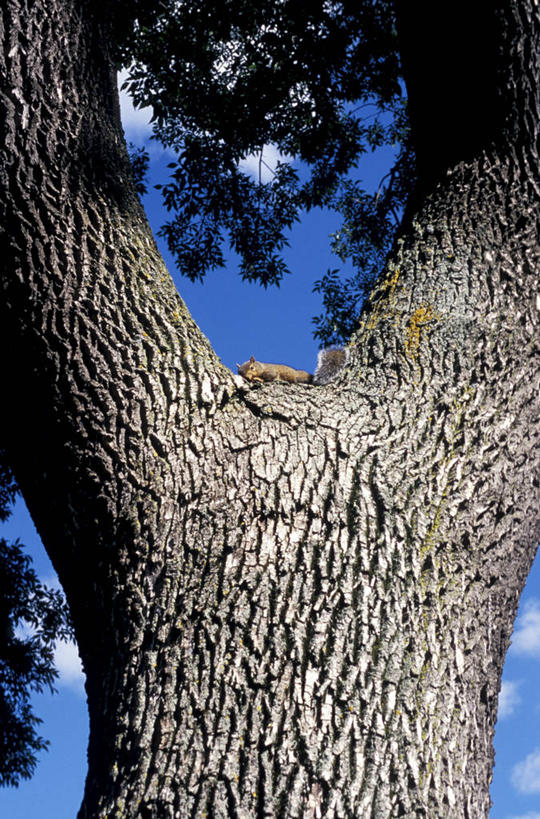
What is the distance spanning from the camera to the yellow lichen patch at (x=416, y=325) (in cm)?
225

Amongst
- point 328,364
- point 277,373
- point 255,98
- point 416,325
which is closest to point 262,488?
point 416,325

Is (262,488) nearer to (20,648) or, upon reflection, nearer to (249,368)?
(249,368)

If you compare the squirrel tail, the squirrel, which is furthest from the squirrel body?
the squirrel tail

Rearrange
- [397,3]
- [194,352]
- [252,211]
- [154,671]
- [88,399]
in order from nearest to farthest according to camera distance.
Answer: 1. [154,671]
2. [88,399]
3. [194,352]
4. [397,3]
5. [252,211]

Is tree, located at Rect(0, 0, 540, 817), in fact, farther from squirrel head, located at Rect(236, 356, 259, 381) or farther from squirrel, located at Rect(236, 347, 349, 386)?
squirrel head, located at Rect(236, 356, 259, 381)

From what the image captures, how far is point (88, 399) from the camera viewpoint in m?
2.05

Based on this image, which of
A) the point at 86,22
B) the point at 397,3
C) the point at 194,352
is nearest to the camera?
the point at 194,352

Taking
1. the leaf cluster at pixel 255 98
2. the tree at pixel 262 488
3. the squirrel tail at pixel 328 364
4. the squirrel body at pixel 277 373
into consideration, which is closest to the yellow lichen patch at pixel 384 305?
the tree at pixel 262 488

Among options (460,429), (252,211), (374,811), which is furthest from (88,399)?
(252,211)

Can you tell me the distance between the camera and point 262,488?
1.92 meters

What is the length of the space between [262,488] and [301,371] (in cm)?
242

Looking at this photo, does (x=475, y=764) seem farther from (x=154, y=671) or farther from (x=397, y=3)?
(x=397, y=3)

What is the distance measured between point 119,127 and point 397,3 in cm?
151

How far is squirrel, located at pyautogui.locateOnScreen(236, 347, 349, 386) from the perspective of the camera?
2.72m
